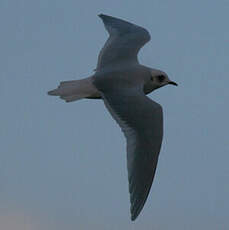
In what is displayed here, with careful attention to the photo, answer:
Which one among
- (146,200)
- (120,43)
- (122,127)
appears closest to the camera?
(146,200)

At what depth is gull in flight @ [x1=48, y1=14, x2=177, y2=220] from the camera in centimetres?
754

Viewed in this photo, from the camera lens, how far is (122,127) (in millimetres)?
7902

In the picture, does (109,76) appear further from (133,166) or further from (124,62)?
(133,166)

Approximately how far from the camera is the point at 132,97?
8.20 m

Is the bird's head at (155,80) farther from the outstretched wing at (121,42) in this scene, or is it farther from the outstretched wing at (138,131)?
the outstretched wing at (138,131)

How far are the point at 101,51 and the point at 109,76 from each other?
1.15 meters

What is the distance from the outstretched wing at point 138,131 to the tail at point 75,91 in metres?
0.11

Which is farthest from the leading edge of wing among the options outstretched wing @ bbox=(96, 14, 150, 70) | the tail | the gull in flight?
the tail

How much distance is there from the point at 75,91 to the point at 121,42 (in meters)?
1.72

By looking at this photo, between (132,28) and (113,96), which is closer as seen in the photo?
(113,96)

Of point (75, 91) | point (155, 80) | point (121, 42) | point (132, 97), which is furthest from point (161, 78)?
point (75, 91)

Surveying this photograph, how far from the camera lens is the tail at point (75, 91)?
840 centimetres

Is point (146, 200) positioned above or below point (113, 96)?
below

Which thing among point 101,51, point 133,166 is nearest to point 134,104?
point 133,166
